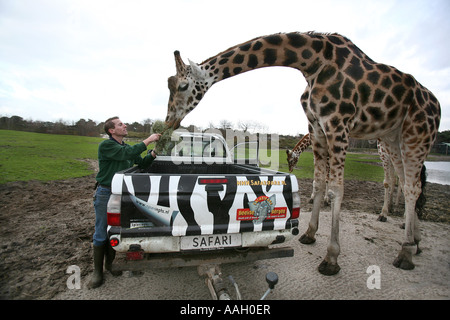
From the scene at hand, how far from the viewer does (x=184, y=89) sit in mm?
3494

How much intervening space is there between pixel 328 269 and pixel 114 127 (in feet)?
12.7

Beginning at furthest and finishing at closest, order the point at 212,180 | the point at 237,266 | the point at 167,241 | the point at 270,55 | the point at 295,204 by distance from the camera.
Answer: the point at 270,55
the point at 237,266
the point at 295,204
the point at 212,180
the point at 167,241

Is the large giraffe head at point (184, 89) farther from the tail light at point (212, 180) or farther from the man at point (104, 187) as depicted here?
the tail light at point (212, 180)

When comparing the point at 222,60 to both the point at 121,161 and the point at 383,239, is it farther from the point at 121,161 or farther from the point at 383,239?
the point at 383,239

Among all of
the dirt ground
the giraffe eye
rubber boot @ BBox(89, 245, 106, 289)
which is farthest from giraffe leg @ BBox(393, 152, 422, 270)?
rubber boot @ BBox(89, 245, 106, 289)

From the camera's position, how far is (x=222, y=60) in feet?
11.8

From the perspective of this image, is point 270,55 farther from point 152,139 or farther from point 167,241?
point 167,241

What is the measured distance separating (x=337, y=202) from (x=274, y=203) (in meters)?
1.51

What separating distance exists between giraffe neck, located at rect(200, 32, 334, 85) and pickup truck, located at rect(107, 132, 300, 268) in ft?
6.50

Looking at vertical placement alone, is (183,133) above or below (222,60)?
below

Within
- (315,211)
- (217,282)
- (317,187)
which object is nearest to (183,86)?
(217,282)
